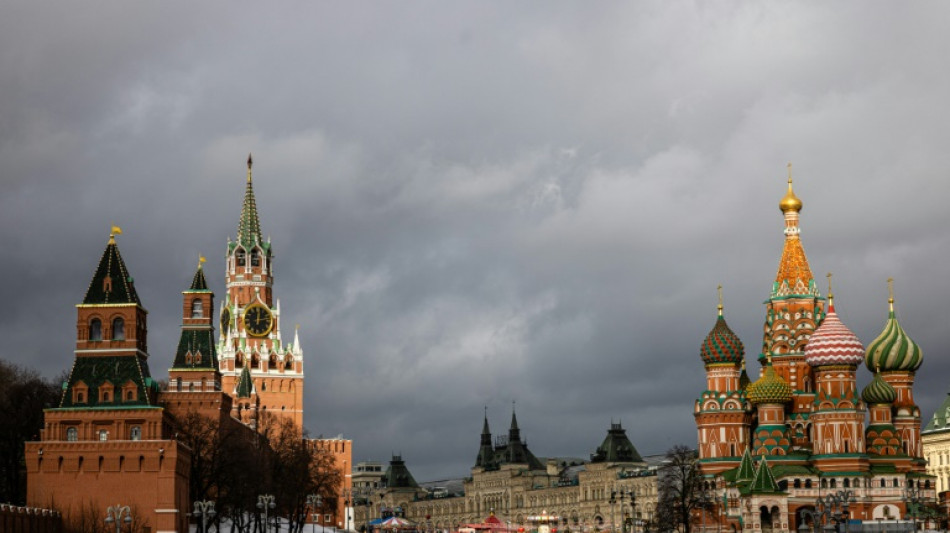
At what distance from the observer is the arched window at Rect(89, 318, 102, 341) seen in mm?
103938

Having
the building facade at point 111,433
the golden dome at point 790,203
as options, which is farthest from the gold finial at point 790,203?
the building facade at point 111,433

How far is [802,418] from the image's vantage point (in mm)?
140125

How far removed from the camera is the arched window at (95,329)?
104 m

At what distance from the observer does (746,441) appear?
14225cm

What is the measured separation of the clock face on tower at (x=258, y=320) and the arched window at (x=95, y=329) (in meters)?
88.7

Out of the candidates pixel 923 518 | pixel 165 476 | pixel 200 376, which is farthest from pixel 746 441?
pixel 165 476

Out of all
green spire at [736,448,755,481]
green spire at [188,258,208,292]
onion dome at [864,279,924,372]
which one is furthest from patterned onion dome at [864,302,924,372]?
green spire at [188,258,208,292]

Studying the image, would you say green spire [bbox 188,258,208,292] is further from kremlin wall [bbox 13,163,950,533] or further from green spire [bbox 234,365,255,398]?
green spire [bbox 234,365,255,398]

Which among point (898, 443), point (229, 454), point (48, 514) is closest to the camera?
point (48, 514)

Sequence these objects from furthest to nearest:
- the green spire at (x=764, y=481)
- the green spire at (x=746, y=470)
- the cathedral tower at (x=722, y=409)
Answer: the cathedral tower at (x=722, y=409) → the green spire at (x=746, y=470) → the green spire at (x=764, y=481)

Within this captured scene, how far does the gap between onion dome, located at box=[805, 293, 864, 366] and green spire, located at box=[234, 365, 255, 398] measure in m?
63.6

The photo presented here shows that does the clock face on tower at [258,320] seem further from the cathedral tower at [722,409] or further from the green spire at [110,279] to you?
the green spire at [110,279]

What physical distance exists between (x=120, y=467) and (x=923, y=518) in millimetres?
66084

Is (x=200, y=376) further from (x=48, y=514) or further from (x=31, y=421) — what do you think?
(x=48, y=514)
